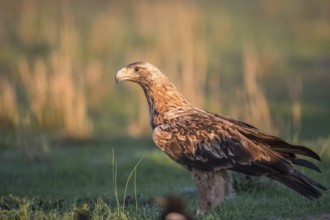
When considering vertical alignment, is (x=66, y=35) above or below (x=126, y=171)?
above

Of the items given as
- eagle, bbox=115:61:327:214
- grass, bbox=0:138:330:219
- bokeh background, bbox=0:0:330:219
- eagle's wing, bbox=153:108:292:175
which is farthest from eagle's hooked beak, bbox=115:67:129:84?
grass, bbox=0:138:330:219

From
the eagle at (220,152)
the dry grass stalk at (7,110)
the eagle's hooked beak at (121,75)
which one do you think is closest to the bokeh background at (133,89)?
the dry grass stalk at (7,110)

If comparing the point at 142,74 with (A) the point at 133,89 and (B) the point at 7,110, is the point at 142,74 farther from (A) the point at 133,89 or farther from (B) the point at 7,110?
(A) the point at 133,89

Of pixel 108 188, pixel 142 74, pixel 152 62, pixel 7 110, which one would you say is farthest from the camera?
pixel 152 62

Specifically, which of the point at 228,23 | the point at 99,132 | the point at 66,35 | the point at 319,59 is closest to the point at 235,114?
the point at 99,132

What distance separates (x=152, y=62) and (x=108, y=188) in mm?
6752

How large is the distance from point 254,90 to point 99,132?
3.34 m

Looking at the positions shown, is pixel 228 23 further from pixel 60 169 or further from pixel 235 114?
pixel 60 169

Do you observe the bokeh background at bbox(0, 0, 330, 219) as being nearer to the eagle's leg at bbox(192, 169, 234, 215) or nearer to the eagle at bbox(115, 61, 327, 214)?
the eagle's leg at bbox(192, 169, 234, 215)

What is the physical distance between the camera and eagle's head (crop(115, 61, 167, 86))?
8.07m

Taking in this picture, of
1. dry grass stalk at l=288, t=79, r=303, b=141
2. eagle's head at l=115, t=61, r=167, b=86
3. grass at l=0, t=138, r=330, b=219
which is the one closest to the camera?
grass at l=0, t=138, r=330, b=219

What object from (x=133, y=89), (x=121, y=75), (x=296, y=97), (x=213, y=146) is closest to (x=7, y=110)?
(x=133, y=89)

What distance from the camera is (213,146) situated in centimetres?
731

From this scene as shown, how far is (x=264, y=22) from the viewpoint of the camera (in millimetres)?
23438
